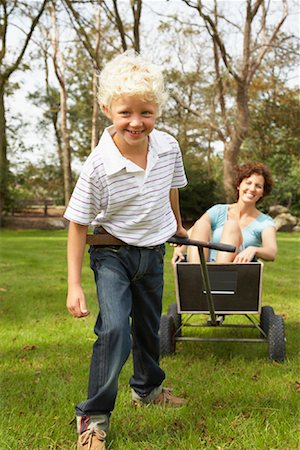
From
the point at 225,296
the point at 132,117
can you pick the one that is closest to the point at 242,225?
the point at 225,296

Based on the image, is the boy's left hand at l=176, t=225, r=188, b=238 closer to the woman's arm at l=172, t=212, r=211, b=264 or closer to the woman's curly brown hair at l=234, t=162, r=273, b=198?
the woman's arm at l=172, t=212, r=211, b=264

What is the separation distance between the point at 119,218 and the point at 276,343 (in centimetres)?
143

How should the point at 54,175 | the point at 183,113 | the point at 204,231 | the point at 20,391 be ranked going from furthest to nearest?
the point at 54,175, the point at 183,113, the point at 204,231, the point at 20,391

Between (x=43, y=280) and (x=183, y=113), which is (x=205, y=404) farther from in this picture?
(x=183, y=113)

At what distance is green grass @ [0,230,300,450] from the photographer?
97.7 inches

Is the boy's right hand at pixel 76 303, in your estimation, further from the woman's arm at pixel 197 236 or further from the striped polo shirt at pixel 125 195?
the woman's arm at pixel 197 236

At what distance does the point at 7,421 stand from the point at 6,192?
16453mm

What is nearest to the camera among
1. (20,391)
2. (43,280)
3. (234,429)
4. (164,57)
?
(234,429)

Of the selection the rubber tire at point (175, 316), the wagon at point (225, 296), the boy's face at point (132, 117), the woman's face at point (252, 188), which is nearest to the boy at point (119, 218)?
the boy's face at point (132, 117)

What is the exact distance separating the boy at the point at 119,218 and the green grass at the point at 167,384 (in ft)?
0.77

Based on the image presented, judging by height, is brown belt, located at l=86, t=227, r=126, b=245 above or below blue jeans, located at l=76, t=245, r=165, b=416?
above

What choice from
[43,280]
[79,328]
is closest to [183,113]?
[43,280]

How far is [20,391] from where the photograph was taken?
3053 mm

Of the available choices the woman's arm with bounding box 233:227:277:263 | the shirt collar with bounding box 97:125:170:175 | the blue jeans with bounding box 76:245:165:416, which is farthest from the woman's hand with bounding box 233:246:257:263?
the shirt collar with bounding box 97:125:170:175
